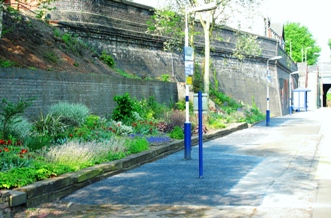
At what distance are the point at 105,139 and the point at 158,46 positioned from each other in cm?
1647

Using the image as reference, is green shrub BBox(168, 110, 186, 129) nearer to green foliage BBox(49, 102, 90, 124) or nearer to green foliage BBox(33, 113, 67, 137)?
green foliage BBox(49, 102, 90, 124)

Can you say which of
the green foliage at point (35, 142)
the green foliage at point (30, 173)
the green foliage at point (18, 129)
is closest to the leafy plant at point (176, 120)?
the green foliage at point (18, 129)

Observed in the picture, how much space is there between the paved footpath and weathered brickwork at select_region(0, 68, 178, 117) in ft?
14.5

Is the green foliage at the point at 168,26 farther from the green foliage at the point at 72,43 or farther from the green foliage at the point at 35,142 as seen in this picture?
the green foliage at the point at 35,142

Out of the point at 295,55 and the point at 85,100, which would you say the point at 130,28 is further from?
the point at 295,55

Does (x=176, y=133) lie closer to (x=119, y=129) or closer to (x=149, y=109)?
(x=119, y=129)

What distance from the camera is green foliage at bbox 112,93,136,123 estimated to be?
18453 mm

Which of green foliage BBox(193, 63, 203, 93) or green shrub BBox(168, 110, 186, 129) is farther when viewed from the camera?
green foliage BBox(193, 63, 203, 93)

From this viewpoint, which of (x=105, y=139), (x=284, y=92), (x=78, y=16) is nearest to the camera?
(x=105, y=139)

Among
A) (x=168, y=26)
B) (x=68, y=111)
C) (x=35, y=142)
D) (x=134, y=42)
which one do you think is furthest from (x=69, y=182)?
(x=168, y=26)

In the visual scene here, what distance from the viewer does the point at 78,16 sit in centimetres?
2375

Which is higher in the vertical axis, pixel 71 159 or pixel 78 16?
pixel 78 16

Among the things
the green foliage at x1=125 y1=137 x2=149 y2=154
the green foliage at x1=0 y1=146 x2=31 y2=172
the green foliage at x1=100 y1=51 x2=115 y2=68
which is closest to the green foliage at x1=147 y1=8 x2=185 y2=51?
the green foliage at x1=100 y1=51 x2=115 y2=68

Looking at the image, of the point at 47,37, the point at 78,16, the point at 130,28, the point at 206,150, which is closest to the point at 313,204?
the point at 206,150
